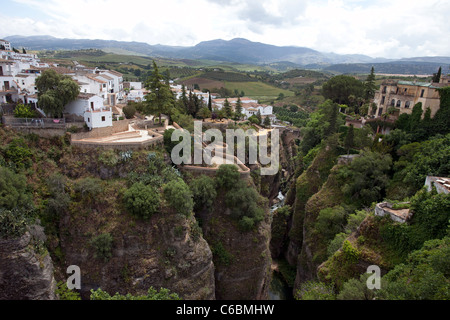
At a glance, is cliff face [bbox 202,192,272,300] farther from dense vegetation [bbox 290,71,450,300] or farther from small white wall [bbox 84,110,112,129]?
small white wall [bbox 84,110,112,129]

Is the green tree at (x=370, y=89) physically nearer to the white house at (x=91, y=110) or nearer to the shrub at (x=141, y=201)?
the shrub at (x=141, y=201)

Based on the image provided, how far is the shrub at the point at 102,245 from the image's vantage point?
2188 centimetres

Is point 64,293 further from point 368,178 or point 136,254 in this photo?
point 368,178

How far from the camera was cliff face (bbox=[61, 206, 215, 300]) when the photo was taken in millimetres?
22328

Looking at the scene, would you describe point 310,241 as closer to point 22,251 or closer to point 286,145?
point 22,251

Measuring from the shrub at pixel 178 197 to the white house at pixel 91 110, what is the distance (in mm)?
11509

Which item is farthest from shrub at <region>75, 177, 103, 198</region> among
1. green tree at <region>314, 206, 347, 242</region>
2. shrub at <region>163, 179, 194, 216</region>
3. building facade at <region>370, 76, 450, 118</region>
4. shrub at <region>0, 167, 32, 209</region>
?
building facade at <region>370, 76, 450, 118</region>

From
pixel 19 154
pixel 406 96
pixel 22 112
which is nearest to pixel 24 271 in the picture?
pixel 19 154

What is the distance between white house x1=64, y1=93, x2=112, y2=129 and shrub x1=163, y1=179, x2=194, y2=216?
11509 millimetres

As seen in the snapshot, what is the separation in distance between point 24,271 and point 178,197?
1177 cm

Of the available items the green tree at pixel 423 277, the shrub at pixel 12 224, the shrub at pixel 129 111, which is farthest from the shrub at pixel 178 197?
the shrub at pixel 129 111

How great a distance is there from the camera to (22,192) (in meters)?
21.6

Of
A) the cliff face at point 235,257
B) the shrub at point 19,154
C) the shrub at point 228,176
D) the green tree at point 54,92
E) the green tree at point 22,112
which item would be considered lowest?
the cliff face at point 235,257

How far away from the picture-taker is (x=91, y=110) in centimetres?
2933
